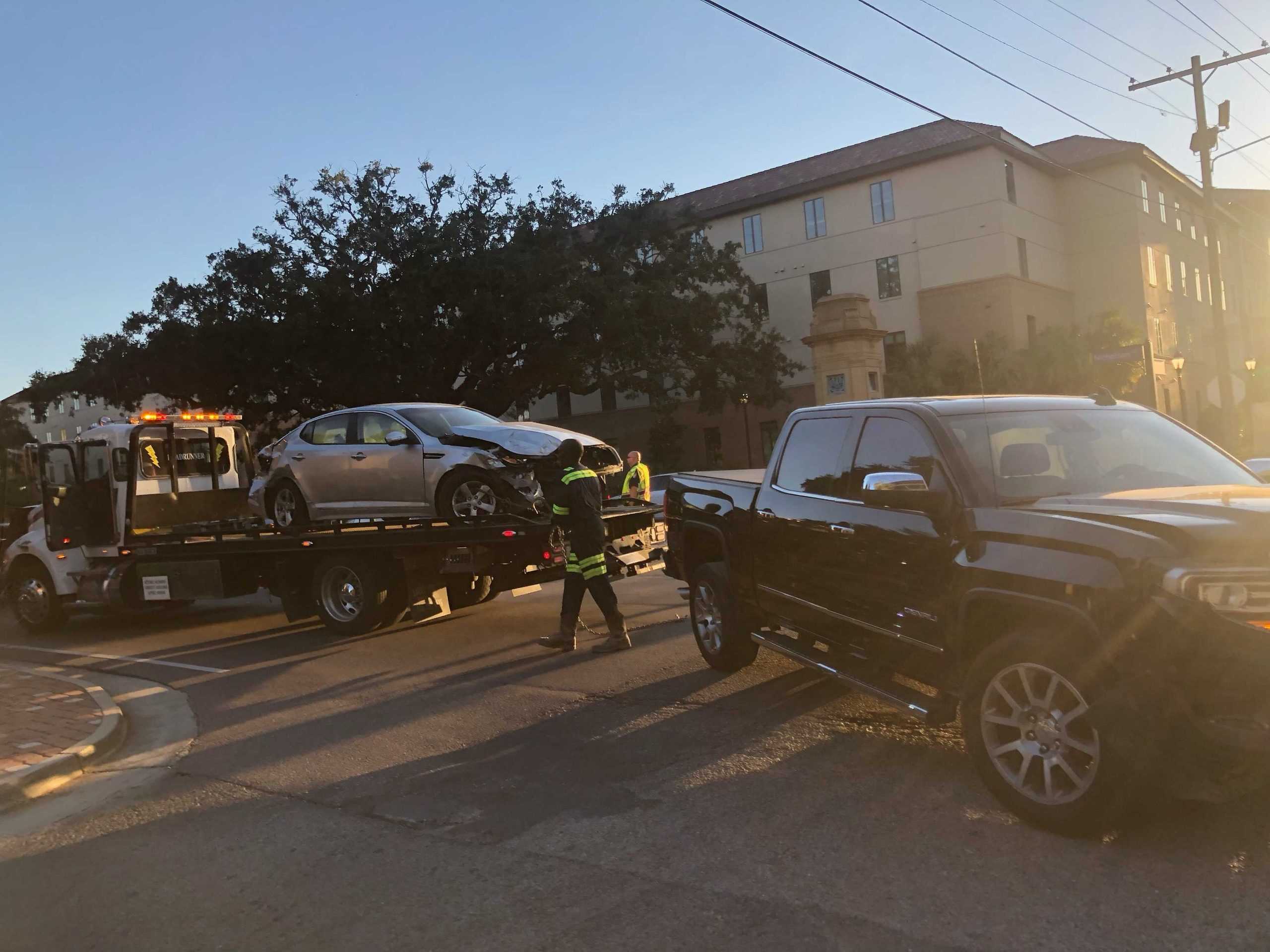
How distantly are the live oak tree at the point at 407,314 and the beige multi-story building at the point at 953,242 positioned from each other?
8.09 m

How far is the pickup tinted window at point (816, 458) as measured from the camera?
6.01m

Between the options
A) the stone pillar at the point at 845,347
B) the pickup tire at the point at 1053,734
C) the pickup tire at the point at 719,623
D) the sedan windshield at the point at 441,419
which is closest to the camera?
the pickup tire at the point at 1053,734

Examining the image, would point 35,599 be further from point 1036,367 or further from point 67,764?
point 1036,367

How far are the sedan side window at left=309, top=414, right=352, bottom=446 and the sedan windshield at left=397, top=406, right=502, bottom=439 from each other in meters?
0.94

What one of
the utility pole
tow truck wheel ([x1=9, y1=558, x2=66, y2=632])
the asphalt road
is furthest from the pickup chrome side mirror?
the utility pole

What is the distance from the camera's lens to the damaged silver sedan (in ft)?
32.9

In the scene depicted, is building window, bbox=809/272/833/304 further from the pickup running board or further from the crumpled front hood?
the pickup running board

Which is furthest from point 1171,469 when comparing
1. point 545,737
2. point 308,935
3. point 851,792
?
point 308,935

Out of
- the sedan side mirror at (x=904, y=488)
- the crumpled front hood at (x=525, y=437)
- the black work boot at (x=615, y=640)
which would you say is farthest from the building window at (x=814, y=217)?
the sedan side mirror at (x=904, y=488)

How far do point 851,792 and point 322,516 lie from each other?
8250mm

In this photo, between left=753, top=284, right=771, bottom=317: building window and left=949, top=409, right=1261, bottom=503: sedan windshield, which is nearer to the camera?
left=949, top=409, right=1261, bottom=503: sedan windshield

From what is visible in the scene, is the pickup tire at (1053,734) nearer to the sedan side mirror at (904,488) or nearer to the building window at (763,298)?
the sedan side mirror at (904,488)

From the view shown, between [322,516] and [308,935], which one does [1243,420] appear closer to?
[322,516]

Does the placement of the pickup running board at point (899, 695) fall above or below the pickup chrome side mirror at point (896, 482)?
below
